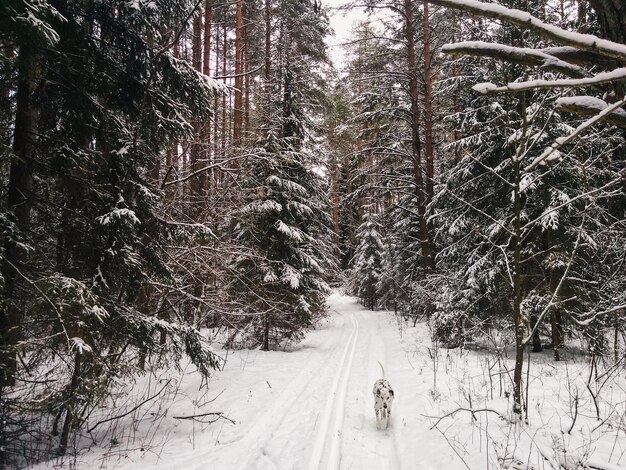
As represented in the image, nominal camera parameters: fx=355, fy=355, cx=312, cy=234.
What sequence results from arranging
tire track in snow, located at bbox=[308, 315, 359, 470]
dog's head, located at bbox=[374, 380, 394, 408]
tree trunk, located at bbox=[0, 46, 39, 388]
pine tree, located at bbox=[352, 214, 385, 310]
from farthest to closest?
pine tree, located at bbox=[352, 214, 385, 310] < dog's head, located at bbox=[374, 380, 394, 408] < tire track in snow, located at bbox=[308, 315, 359, 470] < tree trunk, located at bbox=[0, 46, 39, 388]

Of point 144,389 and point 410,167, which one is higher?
point 410,167

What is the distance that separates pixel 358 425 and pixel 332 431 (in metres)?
0.51

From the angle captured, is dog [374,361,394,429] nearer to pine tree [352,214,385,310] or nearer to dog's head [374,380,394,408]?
dog's head [374,380,394,408]

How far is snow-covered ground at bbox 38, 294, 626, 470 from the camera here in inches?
173

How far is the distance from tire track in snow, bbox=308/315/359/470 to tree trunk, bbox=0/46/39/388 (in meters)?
3.78

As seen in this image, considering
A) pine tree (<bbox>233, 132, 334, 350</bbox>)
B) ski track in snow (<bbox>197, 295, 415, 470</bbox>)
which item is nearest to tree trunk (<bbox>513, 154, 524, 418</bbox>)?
ski track in snow (<bbox>197, 295, 415, 470</bbox>)

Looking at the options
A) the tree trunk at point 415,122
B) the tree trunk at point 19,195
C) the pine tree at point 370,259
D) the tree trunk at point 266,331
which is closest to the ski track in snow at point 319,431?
the tree trunk at point 266,331

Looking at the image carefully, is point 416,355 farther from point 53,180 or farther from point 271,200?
point 53,180

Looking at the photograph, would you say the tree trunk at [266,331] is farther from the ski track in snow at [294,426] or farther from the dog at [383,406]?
the dog at [383,406]

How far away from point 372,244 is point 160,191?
23294 mm

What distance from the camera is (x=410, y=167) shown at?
16594 millimetres

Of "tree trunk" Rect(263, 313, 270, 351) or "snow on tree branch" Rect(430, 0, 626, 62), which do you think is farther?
"tree trunk" Rect(263, 313, 270, 351)

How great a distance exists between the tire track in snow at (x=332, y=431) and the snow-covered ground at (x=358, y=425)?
2cm

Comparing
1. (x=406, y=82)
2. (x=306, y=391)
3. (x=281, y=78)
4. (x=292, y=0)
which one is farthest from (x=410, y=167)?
(x=306, y=391)
